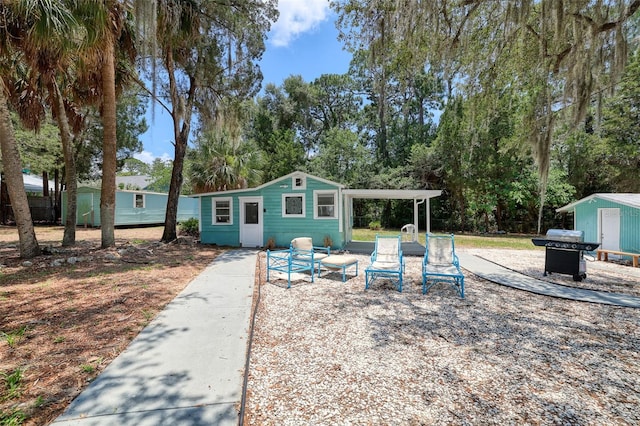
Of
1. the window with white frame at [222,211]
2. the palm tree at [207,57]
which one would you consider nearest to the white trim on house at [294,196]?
the window with white frame at [222,211]

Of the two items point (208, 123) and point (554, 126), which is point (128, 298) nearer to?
point (208, 123)

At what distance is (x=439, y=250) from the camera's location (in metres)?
6.83

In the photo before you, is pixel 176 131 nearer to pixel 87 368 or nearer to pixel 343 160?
pixel 87 368

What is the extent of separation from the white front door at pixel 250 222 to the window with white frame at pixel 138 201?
11.4 metres

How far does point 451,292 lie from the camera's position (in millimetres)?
5625

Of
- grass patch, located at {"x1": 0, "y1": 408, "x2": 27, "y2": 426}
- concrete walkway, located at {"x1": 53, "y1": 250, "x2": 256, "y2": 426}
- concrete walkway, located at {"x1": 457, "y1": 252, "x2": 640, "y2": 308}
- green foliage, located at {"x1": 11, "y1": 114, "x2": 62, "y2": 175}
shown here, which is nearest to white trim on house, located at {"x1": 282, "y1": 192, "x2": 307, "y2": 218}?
concrete walkway, located at {"x1": 457, "y1": 252, "x2": 640, "y2": 308}

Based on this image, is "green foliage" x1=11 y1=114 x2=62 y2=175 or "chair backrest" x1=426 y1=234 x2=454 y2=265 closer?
"chair backrest" x1=426 y1=234 x2=454 y2=265

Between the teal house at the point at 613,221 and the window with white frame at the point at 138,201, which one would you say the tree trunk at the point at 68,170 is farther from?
the teal house at the point at 613,221

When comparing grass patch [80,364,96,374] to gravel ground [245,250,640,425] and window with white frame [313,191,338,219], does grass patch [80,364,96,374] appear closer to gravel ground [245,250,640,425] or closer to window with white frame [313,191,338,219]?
gravel ground [245,250,640,425]

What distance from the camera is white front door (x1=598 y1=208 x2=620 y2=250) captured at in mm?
9758

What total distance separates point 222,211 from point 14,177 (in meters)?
6.05

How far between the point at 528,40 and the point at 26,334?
10.7 meters

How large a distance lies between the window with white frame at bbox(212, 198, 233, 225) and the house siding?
1332cm

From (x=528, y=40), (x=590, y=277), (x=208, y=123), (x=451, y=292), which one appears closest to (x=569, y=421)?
(x=451, y=292)
